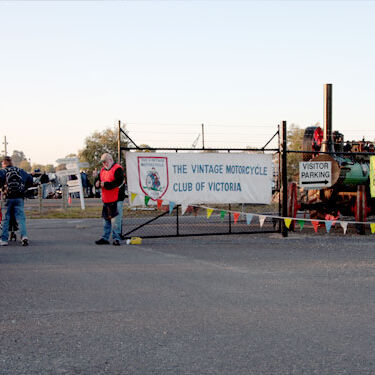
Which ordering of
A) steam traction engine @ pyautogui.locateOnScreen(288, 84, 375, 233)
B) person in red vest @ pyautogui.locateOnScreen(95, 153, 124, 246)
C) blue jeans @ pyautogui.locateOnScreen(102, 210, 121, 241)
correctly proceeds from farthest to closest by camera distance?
1. steam traction engine @ pyautogui.locateOnScreen(288, 84, 375, 233)
2. blue jeans @ pyautogui.locateOnScreen(102, 210, 121, 241)
3. person in red vest @ pyautogui.locateOnScreen(95, 153, 124, 246)

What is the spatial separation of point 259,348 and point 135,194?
7369 mm

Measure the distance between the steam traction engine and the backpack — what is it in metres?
7.56

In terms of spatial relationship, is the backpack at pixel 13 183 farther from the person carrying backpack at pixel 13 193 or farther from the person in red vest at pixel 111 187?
the person in red vest at pixel 111 187

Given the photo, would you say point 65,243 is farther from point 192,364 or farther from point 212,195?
point 192,364

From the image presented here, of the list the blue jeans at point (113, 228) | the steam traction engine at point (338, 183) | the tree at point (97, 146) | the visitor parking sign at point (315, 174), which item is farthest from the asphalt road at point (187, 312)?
the tree at point (97, 146)

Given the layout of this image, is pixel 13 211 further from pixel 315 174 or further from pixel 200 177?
pixel 315 174

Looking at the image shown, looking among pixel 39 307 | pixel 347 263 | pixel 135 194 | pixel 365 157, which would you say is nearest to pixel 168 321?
pixel 39 307

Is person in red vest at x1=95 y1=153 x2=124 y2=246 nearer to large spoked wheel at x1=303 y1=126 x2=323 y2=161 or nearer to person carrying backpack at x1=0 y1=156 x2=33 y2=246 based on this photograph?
person carrying backpack at x1=0 y1=156 x2=33 y2=246

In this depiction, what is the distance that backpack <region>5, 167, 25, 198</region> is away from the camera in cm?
1085

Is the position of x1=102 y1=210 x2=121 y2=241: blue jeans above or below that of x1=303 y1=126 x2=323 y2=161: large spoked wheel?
below

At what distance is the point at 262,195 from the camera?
488 inches

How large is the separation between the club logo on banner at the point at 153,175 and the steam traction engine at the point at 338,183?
468 cm

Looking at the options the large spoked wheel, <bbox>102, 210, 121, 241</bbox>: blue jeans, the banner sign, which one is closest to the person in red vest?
<bbox>102, 210, 121, 241</bbox>: blue jeans

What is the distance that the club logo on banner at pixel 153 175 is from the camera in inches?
443
